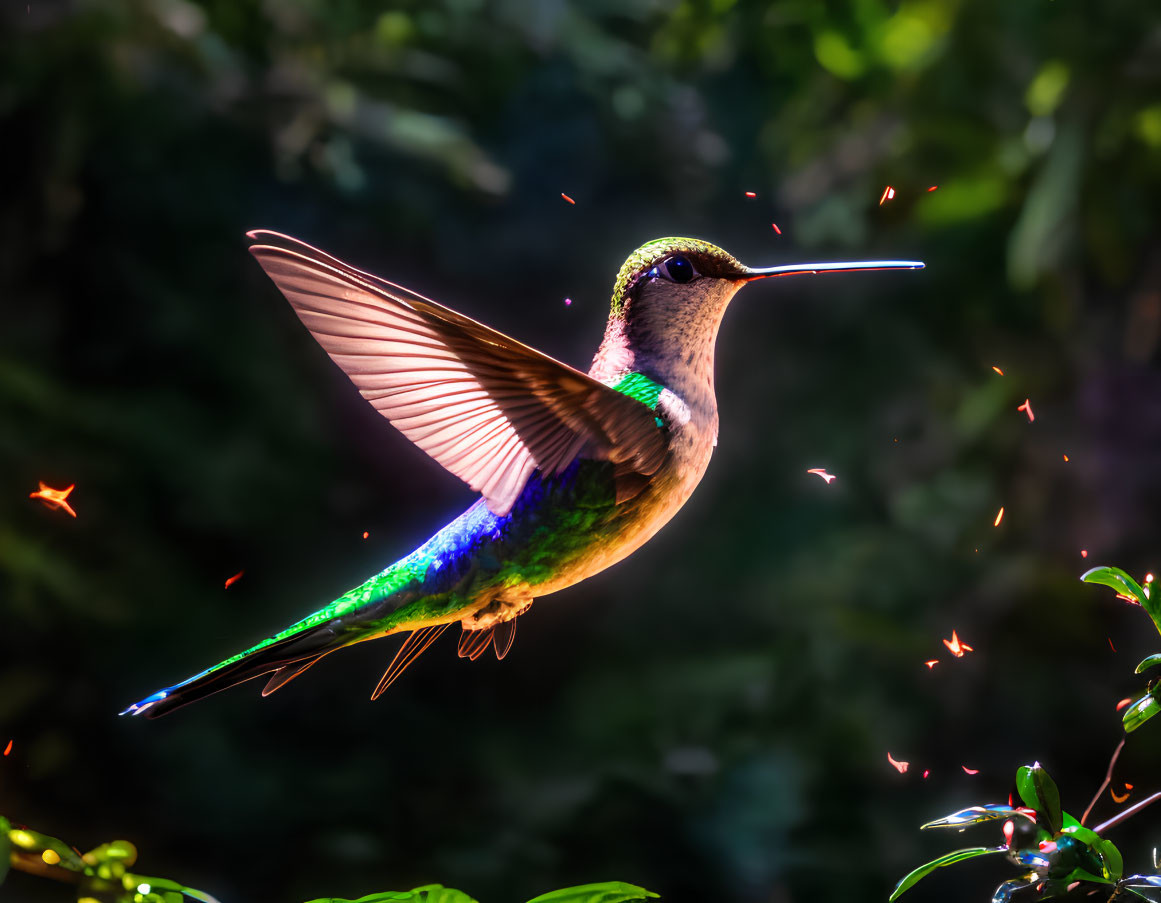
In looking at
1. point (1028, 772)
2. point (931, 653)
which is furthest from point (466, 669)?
point (1028, 772)

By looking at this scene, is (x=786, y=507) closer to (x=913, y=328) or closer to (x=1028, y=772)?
(x=913, y=328)

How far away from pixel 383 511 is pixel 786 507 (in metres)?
0.74

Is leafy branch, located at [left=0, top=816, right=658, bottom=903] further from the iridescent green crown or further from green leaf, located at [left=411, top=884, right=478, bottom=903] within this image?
the iridescent green crown

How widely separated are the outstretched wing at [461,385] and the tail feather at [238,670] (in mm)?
120

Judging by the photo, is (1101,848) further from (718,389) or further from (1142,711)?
(718,389)

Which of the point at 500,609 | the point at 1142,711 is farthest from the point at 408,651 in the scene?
the point at 1142,711

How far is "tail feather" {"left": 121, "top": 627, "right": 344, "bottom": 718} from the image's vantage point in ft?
1.73

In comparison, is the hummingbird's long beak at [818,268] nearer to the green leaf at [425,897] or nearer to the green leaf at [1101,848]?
the green leaf at [1101,848]

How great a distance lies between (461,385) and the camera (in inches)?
20.9

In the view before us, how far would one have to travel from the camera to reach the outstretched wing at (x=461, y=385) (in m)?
0.46

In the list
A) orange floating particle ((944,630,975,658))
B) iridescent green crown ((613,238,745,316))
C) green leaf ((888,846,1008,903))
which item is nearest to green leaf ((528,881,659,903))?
green leaf ((888,846,1008,903))

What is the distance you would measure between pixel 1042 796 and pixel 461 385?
1.30ft

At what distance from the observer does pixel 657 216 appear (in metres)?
1.85

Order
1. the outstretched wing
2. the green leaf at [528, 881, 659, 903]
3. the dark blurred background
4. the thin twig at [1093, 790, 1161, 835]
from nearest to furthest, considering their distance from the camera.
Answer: the outstretched wing, the thin twig at [1093, 790, 1161, 835], the green leaf at [528, 881, 659, 903], the dark blurred background
